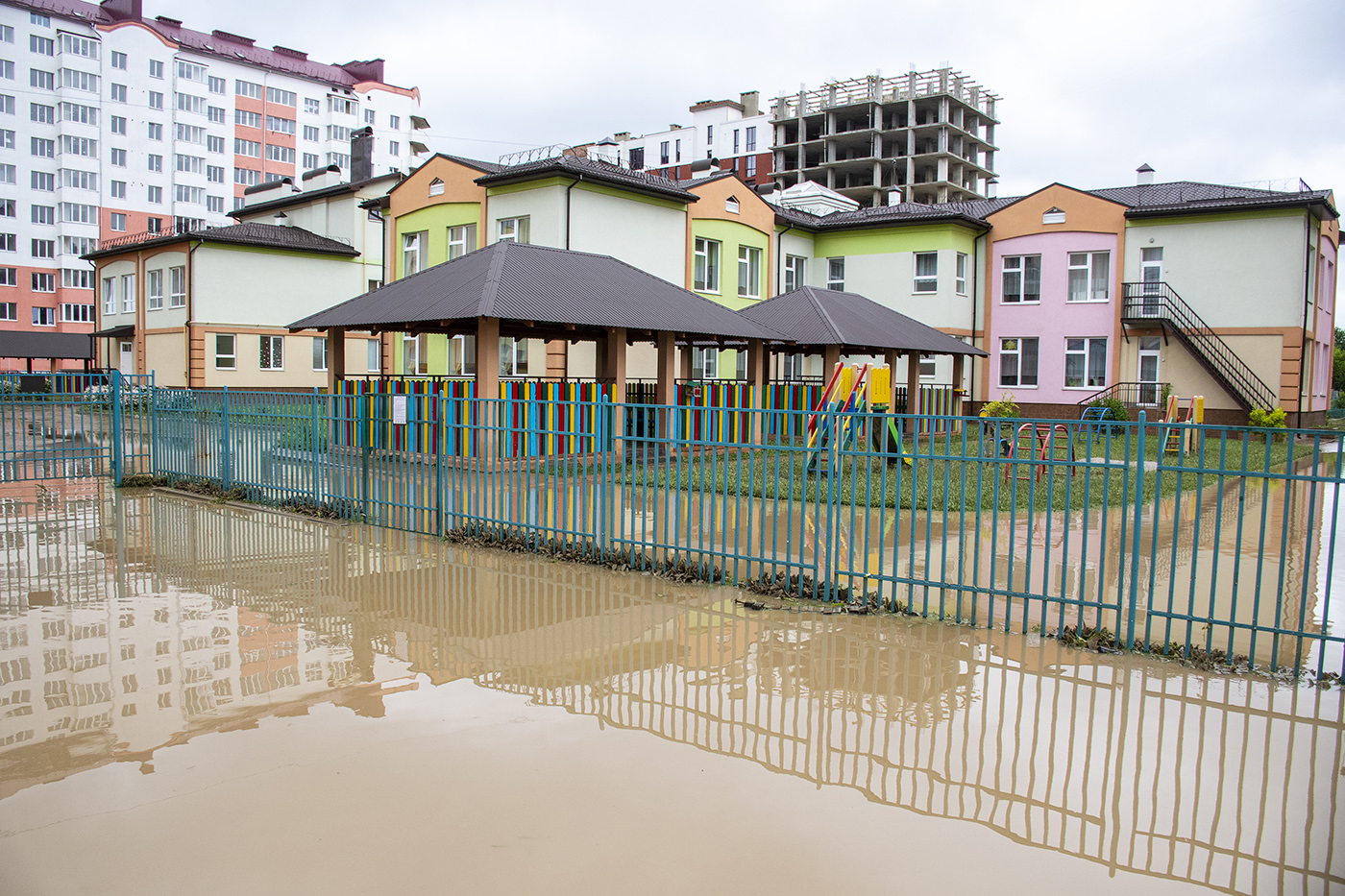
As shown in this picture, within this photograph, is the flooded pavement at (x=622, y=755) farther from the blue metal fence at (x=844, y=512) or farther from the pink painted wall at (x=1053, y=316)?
the pink painted wall at (x=1053, y=316)

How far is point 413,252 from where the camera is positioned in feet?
94.4

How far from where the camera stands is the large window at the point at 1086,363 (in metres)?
31.3

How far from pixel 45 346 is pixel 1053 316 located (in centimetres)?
4656

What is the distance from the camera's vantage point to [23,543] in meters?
10.4

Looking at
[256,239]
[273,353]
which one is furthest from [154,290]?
[273,353]

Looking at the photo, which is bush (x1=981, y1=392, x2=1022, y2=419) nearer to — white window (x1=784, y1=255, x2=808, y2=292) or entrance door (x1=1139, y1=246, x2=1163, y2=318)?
entrance door (x1=1139, y1=246, x2=1163, y2=318)

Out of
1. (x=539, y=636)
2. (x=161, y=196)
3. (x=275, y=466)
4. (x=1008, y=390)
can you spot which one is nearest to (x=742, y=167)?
(x=161, y=196)

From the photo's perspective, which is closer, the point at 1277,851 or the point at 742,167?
the point at 1277,851

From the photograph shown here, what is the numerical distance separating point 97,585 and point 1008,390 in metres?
30.3

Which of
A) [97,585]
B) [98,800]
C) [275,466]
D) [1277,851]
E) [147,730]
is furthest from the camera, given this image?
[275,466]

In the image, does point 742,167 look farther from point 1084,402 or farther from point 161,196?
point 1084,402

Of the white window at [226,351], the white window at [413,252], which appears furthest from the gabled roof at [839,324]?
the white window at [226,351]

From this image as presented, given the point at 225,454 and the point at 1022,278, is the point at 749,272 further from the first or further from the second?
the point at 225,454

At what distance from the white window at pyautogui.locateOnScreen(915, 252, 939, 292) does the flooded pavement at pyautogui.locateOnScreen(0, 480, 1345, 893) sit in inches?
1096
